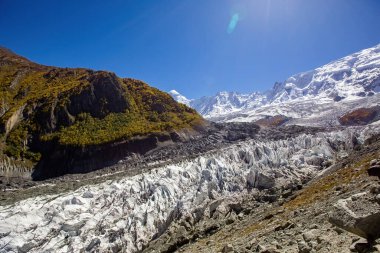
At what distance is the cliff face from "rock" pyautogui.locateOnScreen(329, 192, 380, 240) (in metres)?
54.6

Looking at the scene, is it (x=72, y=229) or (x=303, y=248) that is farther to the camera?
(x=72, y=229)

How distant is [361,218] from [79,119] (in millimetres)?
71769

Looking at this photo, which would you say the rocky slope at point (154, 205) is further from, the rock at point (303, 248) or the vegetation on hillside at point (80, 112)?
the vegetation on hillside at point (80, 112)

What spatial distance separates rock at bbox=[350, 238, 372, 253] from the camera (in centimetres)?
A: 1138

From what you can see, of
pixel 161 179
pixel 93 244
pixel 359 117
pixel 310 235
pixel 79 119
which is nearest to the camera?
pixel 310 235

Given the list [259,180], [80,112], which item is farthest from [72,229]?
[80,112]

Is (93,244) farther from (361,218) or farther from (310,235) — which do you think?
(361,218)

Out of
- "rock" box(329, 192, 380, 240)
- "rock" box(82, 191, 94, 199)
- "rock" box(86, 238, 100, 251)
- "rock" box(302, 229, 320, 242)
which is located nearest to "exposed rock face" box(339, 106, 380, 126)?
"rock" box(82, 191, 94, 199)

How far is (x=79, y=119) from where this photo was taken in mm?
76000

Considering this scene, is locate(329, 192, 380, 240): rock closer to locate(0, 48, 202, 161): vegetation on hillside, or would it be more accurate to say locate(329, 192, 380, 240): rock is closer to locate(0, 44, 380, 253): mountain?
locate(0, 44, 380, 253): mountain

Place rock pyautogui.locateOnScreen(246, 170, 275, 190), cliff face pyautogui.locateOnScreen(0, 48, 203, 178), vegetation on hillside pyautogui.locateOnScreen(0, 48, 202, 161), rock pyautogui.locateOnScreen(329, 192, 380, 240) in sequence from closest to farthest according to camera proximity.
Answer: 1. rock pyautogui.locateOnScreen(329, 192, 380, 240)
2. rock pyautogui.locateOnScreen(246, 170, 275, 190)
3. cliff face pyautogui.locateOnScreen(0, 48, 203, 178)
4. vegetation on hillside pyautogui.locateOnScreen(0, 48, 202, 161)

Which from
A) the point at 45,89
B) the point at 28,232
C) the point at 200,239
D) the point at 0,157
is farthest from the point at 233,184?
the point at 45,89

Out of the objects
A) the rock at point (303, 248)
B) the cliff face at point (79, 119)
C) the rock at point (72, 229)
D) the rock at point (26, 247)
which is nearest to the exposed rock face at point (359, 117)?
the cliff face at point (79, 119)

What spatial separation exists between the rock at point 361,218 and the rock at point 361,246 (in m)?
0.31
